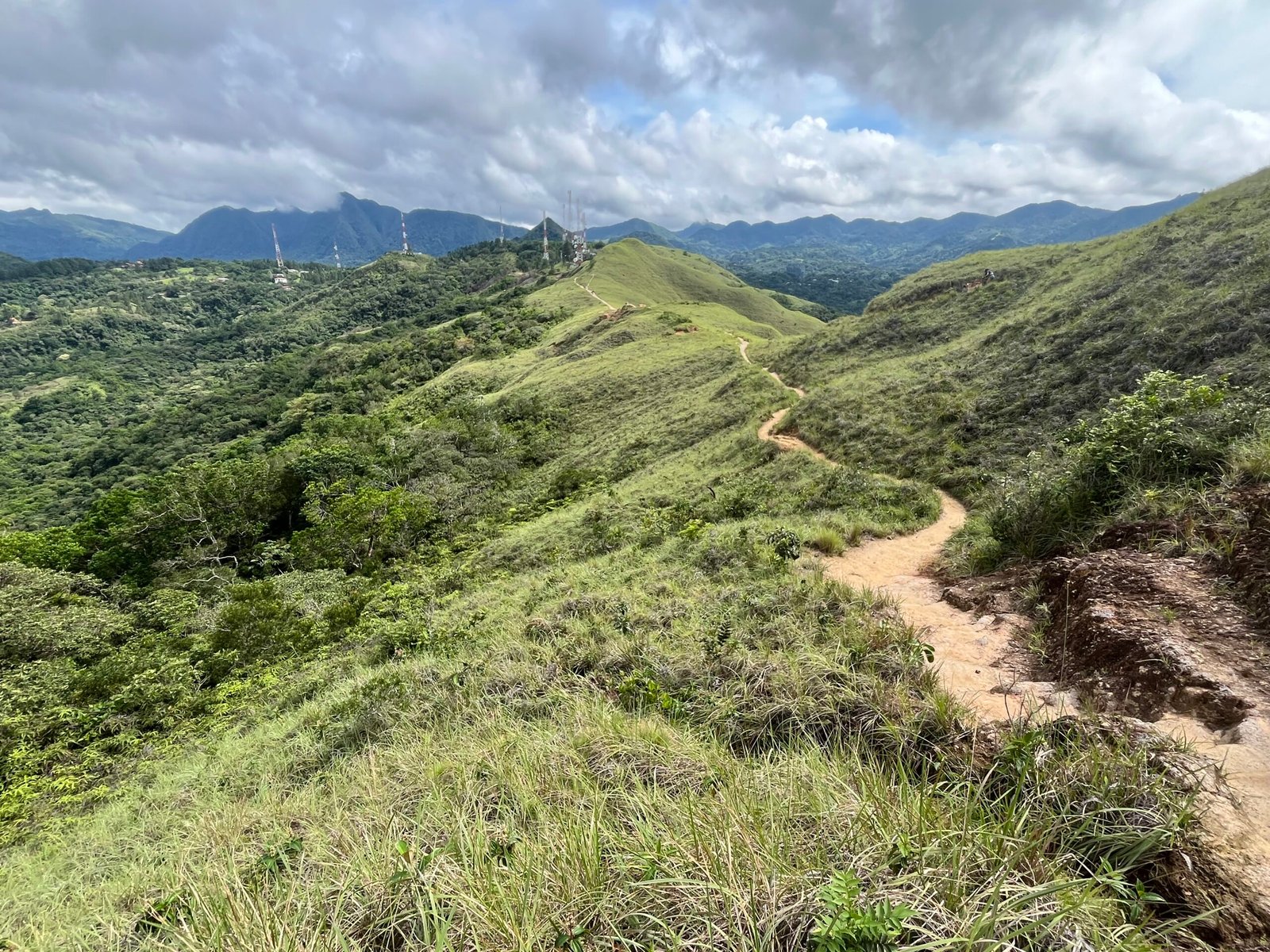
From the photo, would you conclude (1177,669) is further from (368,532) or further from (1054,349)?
(368,532)

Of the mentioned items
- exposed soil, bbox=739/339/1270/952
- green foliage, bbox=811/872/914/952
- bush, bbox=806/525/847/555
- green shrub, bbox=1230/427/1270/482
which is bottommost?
bush, bbox=806/525/847/555

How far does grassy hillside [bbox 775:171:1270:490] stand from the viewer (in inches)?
502

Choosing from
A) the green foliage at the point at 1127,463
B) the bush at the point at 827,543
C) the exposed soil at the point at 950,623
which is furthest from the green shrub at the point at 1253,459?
the bush at the point at 827,543

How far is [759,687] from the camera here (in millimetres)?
4484

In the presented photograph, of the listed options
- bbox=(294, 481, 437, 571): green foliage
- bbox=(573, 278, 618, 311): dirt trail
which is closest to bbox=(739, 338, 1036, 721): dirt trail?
bbox=(294, 481, 437, 571): green foliage

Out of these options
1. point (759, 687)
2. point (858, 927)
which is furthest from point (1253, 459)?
point (858, 927)

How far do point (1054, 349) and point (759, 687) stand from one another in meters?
17.6

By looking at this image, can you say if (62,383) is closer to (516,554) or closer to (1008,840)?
(516,554)

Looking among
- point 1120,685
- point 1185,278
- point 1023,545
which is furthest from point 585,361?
point 1120,685

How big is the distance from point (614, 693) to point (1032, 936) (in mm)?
3804

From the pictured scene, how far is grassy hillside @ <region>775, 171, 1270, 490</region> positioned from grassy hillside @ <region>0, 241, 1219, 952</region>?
2.91 m

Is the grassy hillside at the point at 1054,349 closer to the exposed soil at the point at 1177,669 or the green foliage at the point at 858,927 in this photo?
the exposed soil at the point at 1177,669

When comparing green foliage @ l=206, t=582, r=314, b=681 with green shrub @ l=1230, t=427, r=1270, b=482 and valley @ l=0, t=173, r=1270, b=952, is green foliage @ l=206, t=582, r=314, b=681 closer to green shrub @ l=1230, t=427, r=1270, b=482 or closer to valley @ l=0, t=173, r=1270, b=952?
valley @ l=0, t=173, r=1270, b=952

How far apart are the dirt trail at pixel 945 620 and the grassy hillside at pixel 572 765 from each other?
407 millimetres
